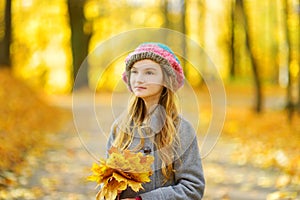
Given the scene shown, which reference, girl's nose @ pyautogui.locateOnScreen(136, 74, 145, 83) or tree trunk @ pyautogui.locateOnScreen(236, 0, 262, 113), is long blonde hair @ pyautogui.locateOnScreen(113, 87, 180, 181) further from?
tree trunk @ pyautogui.locateOnScreen(236, 0, 262, 113)

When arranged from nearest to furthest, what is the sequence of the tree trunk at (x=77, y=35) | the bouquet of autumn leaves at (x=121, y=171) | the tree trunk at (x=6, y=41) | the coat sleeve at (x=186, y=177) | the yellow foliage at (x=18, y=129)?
the bouquet of autumn leaves at (x=121, y=171) < the coat sleeve at (x=186, y=177) < the yellow foliage at (x=18, y=129) < the tree trunk at (x=6, y=41) < the tree trunk at (x=77, y=35)

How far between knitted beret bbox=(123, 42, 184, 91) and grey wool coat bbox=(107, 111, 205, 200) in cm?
27

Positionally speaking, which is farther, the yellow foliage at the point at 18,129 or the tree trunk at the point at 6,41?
the tree trunk at the point at 6,41

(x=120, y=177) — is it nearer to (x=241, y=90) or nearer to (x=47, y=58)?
(x=241, y=90)

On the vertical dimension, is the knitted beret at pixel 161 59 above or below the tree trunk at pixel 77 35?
below

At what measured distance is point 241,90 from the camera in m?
27.3

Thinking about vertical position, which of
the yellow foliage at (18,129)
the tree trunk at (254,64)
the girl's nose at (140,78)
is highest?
the tree trunk at (254,64)

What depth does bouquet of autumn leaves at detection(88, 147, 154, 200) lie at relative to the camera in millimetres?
2691

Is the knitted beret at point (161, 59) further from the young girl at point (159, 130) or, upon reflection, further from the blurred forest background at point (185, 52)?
the blurred forest background at point (185, 52)

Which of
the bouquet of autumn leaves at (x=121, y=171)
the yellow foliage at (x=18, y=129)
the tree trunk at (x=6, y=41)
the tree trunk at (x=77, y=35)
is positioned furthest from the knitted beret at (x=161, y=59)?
the tree trunk at (x=77, y=35)

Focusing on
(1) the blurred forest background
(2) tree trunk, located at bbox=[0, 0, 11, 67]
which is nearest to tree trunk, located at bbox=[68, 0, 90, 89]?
(1) the blurred forest background

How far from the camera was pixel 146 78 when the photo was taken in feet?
9.85

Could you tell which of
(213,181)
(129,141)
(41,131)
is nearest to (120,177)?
(129,141)

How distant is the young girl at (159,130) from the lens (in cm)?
290
